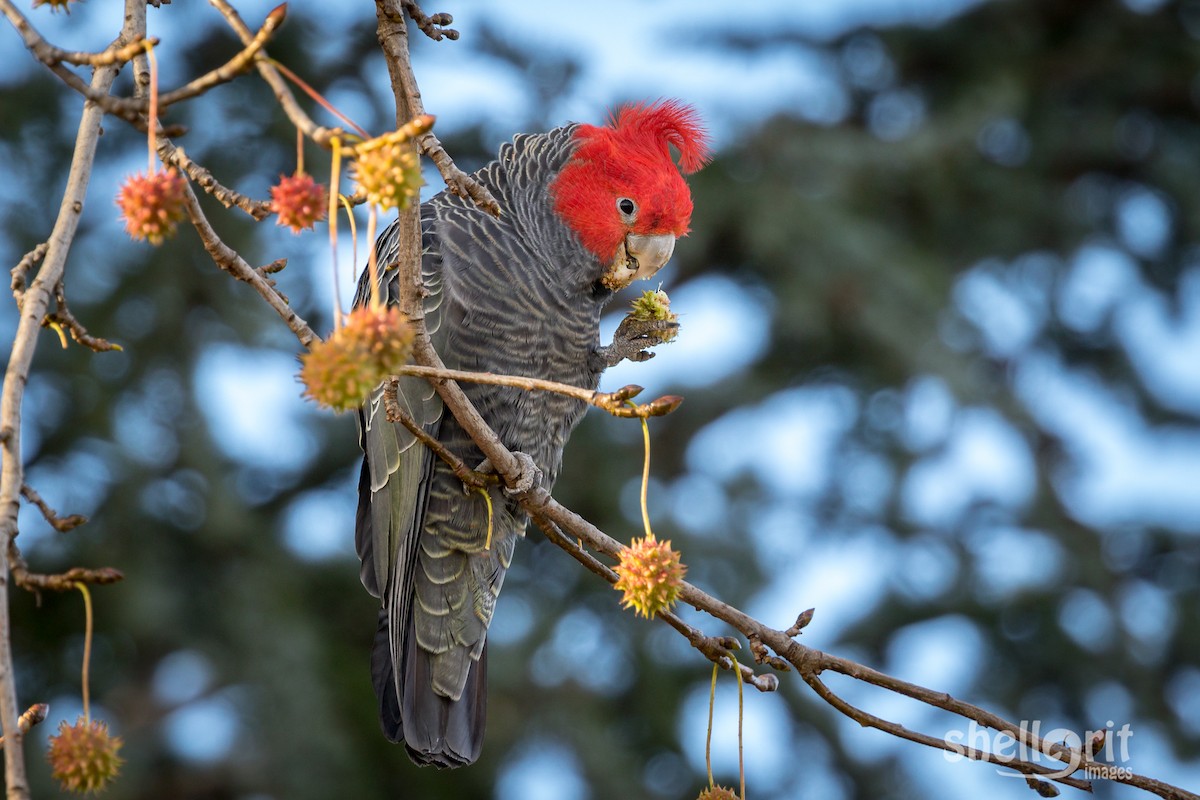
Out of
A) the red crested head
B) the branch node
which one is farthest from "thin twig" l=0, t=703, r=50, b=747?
the red crested head

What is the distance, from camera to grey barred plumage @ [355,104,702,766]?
2.73m

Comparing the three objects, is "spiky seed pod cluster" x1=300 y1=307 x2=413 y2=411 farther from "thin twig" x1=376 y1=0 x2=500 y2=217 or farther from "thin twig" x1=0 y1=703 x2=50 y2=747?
"thin twig" x1=0 y1=703 x2=50 y2=747

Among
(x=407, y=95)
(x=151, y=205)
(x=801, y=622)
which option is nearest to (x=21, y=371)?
(x=151, y=205)

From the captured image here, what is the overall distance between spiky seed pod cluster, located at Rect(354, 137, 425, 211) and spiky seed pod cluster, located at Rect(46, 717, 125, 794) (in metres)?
0.76

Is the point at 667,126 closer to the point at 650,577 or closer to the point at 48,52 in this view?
the point at 650,577

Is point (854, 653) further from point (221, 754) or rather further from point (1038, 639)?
point (221, 754)

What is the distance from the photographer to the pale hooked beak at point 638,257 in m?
2.92

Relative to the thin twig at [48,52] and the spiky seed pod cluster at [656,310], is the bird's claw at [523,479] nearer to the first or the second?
the spiky seed pod cluster at [656,310]

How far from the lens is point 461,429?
8.98 feet

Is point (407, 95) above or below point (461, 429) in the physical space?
below

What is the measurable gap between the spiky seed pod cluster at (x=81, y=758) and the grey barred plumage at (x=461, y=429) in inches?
50.9

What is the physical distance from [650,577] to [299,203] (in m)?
0.70

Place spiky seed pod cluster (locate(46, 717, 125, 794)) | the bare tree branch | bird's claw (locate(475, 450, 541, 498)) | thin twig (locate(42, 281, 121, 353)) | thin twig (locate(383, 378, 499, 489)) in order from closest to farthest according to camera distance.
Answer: the bare tree branch
spiky seed pod cluster (locate(46, 717, 125, 794))
thin twig (locate(42, 281, 121, 353))
thin twig (locate(383, 378, 499, 489))
bird's claw (locate(475, 450, 541, 498))

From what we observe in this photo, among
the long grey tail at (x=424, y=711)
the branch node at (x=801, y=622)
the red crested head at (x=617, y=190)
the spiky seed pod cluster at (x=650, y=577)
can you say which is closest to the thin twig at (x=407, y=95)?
the spiky seed pod cluster at (x=650, y=577)
